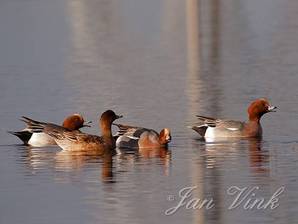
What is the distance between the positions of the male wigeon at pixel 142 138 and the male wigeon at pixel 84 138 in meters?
0.20

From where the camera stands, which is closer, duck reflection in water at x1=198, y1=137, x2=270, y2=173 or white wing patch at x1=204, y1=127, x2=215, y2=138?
duck reflection in water at x1=198, y1=137, x2=270, y2=173

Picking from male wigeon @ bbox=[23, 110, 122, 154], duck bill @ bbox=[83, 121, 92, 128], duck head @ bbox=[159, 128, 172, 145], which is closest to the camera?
male wigeon @ bbox=[23, 110, 122, 154]

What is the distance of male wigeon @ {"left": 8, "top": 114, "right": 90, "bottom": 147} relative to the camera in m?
19.5

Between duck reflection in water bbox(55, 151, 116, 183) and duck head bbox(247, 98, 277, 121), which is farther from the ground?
duck head bbox(247, 98, 277, 121)

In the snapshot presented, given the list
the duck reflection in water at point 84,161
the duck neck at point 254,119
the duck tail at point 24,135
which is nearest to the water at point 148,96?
the duck reflection in water at point 84,161

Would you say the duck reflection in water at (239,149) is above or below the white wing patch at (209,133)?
below

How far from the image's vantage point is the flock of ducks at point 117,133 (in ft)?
61.7

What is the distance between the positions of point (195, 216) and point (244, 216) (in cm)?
47

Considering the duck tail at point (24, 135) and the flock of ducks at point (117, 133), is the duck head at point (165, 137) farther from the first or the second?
the duck tail at point (24, 135)

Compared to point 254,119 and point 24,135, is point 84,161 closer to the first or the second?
point 24,135

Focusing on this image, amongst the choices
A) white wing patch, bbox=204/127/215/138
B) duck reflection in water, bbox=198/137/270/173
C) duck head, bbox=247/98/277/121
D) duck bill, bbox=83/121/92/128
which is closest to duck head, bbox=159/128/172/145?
duck reflection in water, bbox=198/137/270/173

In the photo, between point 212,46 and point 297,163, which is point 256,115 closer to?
point 297,163

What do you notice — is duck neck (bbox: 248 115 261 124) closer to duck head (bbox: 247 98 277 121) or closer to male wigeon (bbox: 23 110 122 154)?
duck head (bbox: 247 98 277 121)

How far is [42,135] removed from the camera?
64.1 feet
